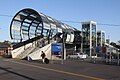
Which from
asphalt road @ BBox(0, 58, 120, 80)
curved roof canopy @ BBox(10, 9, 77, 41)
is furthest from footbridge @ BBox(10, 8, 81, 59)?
asphalt road @ BBox(0, 58, 120, 80)

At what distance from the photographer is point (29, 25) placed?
62719mm

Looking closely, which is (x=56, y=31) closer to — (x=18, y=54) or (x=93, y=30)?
(x=18, y=54)

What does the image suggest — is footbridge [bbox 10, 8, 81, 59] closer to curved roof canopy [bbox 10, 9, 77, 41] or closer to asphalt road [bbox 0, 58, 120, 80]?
curved roof canopy [bbox 10, 9, 77, 41]

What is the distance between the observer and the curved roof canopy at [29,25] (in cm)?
5420

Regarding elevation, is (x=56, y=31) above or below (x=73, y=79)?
above

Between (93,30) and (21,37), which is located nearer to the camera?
(21,37)

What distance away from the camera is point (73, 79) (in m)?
15.4

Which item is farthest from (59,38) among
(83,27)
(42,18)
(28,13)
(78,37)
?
(83,27)

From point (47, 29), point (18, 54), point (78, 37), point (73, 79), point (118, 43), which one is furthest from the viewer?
point (118, 43)

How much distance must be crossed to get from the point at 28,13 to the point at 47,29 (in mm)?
6810

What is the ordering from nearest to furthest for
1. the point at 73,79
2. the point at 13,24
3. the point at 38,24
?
the point at 73,79, the point at 13,24, the point at 38,24

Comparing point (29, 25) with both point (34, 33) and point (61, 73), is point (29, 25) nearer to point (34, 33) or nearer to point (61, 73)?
point (34, 33)

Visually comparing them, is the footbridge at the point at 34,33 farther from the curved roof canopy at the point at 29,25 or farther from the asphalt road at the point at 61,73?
the asphalt road at the point at 61,73

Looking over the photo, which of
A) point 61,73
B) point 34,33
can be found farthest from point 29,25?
point 61,73
